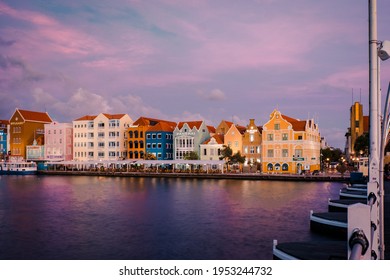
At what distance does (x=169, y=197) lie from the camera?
175ft

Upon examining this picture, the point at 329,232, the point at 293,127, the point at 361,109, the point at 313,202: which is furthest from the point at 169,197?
the point at 361,109

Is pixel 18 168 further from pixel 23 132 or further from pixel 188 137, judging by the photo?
pixel 188 137

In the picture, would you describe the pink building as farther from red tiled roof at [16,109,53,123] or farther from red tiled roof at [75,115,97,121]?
red tiled roof at [16,109,53,123]

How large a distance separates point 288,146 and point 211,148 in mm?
19008

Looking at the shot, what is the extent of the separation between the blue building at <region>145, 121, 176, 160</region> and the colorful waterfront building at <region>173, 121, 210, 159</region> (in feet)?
7.11

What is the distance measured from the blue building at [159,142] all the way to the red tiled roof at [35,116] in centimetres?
3911

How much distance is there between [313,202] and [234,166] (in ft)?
154

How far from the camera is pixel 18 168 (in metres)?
112

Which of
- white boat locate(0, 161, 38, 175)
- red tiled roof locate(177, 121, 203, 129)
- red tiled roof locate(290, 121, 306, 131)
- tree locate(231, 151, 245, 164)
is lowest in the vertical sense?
white boat locate(0, 161, 38, 175)

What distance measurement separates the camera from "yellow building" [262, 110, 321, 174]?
3260 inches

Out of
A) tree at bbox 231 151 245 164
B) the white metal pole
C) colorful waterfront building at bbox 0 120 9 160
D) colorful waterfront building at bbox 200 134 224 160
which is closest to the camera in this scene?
the white metal pole

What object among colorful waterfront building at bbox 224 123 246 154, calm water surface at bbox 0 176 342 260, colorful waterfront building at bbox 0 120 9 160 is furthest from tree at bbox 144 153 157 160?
colorful waterfront building at bbox 0 120 9 160
